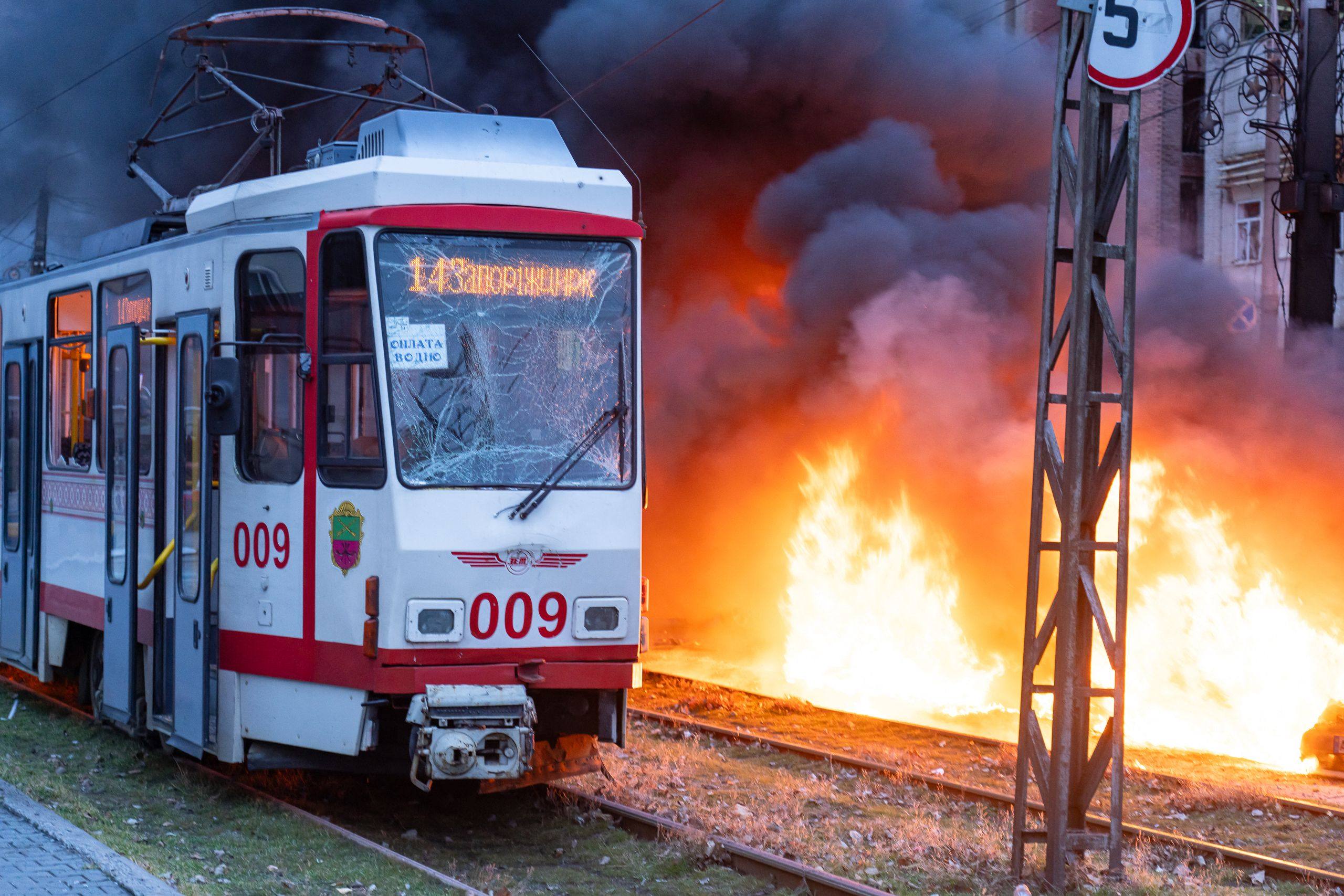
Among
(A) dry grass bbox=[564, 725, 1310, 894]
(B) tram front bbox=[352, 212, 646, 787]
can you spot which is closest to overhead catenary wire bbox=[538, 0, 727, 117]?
(A) dry grass bbox=[564, 725, 1310, 894]

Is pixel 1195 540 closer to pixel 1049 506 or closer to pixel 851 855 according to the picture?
pixel 1049 506

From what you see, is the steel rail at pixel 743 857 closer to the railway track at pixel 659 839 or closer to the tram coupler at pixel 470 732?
the railway track at pixel 659 839

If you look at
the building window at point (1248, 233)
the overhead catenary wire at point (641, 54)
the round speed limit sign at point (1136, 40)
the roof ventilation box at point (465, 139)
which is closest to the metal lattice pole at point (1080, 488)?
the round speed limit sign at point (1136, 40)

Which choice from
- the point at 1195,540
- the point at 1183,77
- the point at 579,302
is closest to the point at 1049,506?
the point at 1195,540

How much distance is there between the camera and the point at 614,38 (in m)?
20.1

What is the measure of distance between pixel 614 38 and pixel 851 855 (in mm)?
14484

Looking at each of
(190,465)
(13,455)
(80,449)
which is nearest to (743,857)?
(190,465)

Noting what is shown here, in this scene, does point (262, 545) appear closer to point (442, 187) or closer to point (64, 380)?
point (442, 187)

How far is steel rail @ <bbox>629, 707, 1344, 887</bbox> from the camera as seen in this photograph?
25.3 ft

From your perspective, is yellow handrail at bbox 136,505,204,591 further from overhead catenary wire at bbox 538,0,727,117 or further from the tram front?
overhead catenary wire at bbox 538,0,727,117

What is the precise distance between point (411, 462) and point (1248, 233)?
25924 mm

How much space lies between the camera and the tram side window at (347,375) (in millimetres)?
7551

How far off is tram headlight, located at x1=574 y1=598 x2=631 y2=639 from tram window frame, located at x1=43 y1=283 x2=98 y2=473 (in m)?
4.28

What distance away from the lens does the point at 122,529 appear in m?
9.63
